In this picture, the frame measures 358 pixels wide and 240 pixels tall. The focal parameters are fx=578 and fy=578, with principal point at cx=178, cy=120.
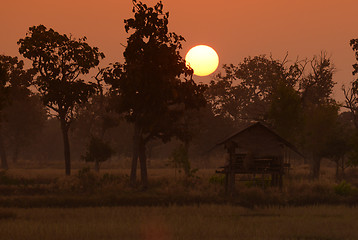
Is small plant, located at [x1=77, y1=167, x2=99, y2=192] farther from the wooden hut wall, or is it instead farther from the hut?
the wooden hut wall

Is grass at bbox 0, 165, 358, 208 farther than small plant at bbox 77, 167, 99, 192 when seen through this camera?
No

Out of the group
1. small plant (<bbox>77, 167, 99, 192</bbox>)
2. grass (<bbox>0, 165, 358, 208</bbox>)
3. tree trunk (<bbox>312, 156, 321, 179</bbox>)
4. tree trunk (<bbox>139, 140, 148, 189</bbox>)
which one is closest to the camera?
grass (<bbox>0, 165, 358, 208</bbox>)

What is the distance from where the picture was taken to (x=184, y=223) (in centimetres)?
2852

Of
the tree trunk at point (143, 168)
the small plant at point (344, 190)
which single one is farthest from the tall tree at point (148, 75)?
the small plant at point (344, 190)

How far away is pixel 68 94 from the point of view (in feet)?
190

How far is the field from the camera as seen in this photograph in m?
25.5

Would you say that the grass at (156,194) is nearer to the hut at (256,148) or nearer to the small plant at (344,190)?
the small plant at (344,190)

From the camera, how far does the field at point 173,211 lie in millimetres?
25500

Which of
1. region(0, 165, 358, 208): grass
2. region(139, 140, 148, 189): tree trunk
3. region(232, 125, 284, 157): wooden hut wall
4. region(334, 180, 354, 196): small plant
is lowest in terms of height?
region(0, 165, 358, 208): grass

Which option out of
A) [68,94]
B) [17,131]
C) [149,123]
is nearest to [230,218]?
[149,123]

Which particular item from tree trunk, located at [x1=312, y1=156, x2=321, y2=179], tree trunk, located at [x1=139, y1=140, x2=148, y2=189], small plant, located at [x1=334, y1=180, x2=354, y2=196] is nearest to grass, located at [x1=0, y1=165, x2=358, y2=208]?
small plant, located at [x1=334, y1=180, x2=354, y2=196]

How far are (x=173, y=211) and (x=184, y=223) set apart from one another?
5711 millimetres

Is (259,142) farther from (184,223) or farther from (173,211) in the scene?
(184,223)

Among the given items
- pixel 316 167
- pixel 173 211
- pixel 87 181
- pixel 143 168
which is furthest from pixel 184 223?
pixel 316 167
